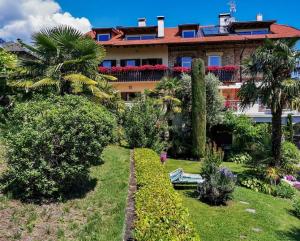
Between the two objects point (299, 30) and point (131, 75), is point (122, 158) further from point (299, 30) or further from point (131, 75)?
point (299, 30)

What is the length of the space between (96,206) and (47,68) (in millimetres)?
8365

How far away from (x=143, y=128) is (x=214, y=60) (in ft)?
47.9

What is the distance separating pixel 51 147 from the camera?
8820 mm

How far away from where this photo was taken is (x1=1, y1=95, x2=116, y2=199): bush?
8688 mm

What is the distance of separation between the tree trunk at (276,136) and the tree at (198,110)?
5028 mm

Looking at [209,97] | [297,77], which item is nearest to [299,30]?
[209,97]

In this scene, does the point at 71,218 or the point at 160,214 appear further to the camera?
the point at 71,218

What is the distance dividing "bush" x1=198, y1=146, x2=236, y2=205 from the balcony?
631 inches

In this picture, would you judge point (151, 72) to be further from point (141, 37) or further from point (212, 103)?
point (212, 103)

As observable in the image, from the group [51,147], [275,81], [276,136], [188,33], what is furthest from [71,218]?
[188,33]

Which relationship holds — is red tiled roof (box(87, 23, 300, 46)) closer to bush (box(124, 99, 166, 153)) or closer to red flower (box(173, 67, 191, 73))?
red flower (box(173, 67, 191, 73))

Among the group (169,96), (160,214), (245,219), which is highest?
(169,96)

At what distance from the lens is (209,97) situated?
2230 cm

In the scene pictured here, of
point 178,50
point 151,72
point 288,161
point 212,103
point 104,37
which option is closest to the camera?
point 288,161
